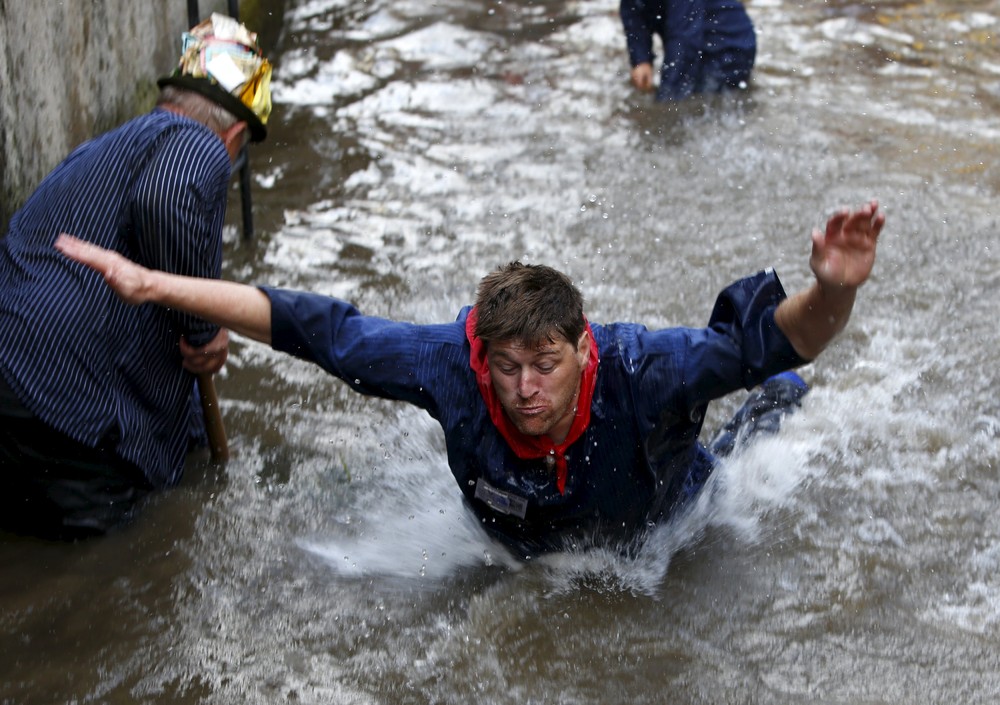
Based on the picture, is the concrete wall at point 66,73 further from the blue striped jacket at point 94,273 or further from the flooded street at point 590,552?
the blue striped jacket at point 94,273

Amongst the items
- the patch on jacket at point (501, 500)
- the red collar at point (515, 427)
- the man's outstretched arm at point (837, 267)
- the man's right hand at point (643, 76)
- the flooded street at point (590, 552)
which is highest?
the man's outstretched arm at point (837, 267)

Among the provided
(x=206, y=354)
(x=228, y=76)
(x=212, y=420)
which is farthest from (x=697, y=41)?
(x=206, y=354)

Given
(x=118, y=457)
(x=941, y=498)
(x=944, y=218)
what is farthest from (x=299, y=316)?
(x=944, y=218)

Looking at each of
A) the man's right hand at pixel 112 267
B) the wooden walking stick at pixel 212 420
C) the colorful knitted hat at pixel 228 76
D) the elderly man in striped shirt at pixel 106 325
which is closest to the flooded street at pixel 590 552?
the wooden walking stick at pixel 212 420

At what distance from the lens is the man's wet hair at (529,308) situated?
11.1 ft

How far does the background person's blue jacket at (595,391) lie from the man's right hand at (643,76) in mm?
4588

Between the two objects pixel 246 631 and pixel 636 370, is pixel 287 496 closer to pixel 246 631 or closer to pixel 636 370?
pixel 246 631

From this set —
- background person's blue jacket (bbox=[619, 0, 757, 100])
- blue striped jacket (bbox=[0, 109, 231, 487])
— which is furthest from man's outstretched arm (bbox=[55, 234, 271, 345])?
background person's blue jacket (bbox=[619, 0, 757, 100])

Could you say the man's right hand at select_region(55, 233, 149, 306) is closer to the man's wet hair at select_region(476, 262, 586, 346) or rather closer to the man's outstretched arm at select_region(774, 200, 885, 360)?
the man's wet hair at select_region(476, 262, 586, 346)

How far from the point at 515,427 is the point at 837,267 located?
41.5 inches

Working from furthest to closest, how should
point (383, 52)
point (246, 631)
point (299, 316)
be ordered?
point (383, 52), point (246, 631), point (299, 316)

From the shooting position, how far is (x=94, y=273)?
391 centimetres

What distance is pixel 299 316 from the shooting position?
139 inches

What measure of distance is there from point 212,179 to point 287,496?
1229 mm
